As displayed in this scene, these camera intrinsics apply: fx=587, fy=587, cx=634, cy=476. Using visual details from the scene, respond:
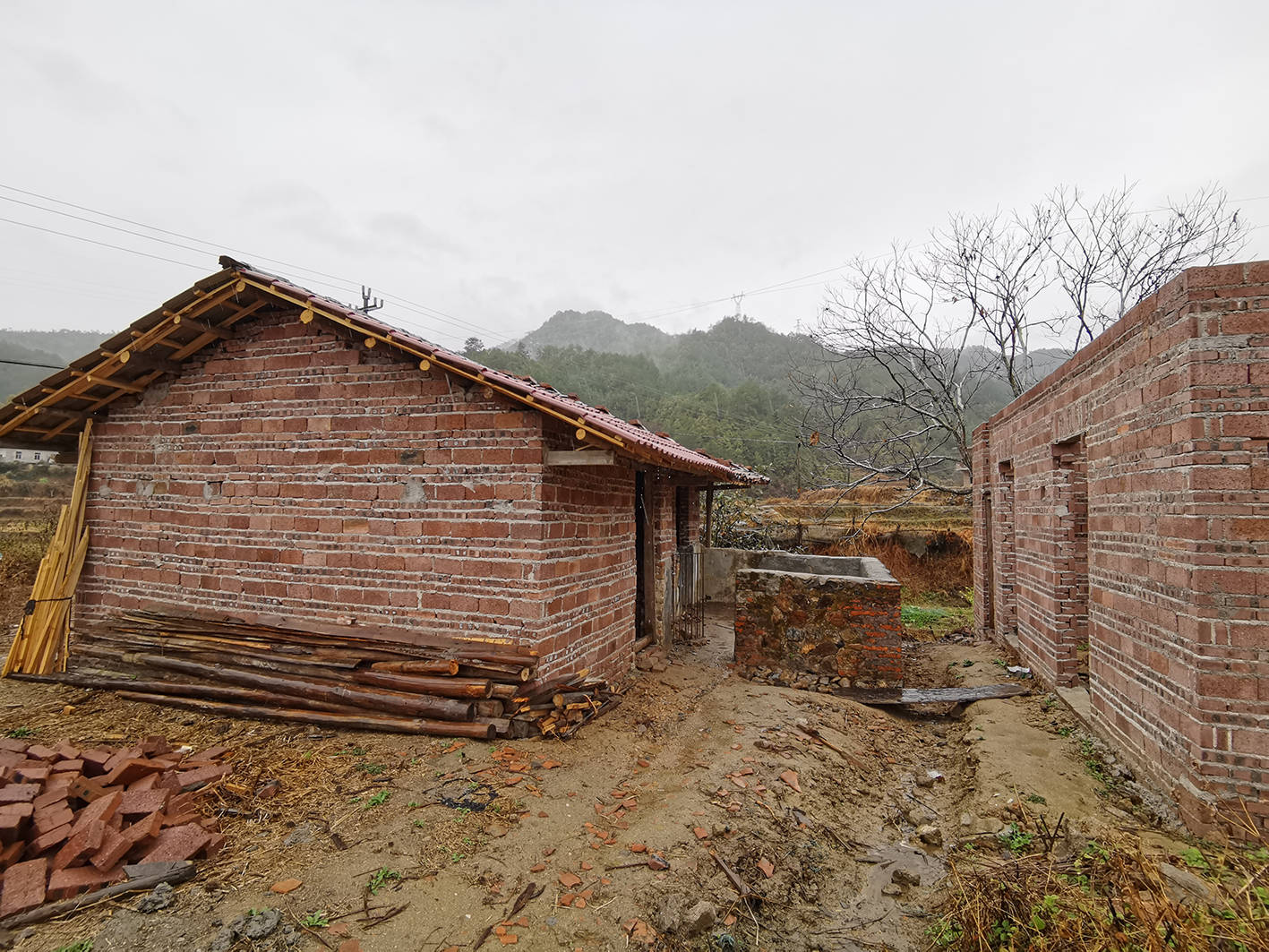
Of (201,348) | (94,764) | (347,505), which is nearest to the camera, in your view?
(94,764)

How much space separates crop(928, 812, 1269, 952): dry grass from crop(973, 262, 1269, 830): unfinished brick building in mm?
615

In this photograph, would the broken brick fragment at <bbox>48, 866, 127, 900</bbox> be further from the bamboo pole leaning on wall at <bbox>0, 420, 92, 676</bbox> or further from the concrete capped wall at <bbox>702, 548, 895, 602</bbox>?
the concrete capped wall at <bbox>702, 548, 895, 602</bbox>

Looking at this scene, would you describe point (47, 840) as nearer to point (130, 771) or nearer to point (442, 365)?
point (130, 771)

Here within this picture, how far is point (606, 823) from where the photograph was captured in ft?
13.8

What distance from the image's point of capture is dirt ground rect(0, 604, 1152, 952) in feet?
10.6

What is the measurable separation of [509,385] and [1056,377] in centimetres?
606

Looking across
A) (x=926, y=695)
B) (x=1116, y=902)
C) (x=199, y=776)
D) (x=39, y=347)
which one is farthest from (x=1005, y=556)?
(x=39, y=347)

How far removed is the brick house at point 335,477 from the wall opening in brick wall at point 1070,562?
4.44 meters

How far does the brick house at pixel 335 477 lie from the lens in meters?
5.57

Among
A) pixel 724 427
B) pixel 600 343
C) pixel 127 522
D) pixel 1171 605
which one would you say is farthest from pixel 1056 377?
pixel 600 343

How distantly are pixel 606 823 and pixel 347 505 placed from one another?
398 cm

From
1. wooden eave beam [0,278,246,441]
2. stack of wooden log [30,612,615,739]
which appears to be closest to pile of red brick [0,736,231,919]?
stack of wooden log [30,612,615,739]

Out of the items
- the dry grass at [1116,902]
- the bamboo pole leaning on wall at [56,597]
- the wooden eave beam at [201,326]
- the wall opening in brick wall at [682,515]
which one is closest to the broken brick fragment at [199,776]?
the bamboo pole leaning on wall at [56,597]

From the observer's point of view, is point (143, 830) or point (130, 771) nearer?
point (143, 830)
